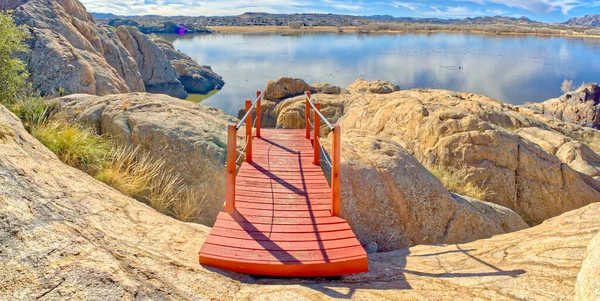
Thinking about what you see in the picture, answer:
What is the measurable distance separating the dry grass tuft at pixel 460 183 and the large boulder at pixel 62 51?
889 cm

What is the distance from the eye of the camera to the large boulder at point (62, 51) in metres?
12.4

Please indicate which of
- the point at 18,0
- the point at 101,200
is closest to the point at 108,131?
the point at 101,200

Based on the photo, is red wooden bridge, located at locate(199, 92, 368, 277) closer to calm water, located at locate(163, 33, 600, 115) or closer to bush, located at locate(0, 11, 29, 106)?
bush, located at locate(0, 11, 29, 106)

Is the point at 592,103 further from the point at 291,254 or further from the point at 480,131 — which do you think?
the point at 291,254

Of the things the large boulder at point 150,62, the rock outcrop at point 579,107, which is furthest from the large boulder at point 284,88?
the rock outcrop at point 579,107

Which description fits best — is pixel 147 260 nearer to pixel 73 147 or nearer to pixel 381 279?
pixel 381 279

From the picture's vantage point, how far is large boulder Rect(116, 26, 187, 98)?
1235 inches

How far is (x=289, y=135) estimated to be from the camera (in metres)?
9.12

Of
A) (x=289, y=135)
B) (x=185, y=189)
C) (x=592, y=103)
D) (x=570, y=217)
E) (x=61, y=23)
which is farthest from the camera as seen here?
(x=592, y=103)

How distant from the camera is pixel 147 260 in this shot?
11.1ft

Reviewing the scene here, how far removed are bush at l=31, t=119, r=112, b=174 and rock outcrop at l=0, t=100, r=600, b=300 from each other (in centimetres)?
89

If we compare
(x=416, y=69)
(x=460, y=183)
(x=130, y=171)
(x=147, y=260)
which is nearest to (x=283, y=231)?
(x=147, y=260)

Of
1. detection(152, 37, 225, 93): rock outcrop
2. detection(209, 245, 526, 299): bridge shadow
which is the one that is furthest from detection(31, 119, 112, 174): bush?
detection(152, 37, 225, 93): rock outcrop

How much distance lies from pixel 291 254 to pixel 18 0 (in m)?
17.0
